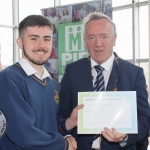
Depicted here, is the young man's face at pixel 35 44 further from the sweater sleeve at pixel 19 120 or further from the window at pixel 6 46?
the window at pixel 6 46

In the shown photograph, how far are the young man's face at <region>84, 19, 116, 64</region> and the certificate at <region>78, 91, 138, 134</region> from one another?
1.44 ft

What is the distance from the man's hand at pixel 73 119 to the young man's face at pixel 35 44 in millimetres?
554

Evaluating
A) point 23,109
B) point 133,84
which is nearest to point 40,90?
point 23,109

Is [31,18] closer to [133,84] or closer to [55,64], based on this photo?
[133,84]

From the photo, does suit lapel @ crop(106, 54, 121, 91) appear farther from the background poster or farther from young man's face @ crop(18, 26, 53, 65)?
the background poster

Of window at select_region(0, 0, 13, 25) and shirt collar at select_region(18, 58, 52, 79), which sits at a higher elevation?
window at select_region(0, 0, 13, 25)

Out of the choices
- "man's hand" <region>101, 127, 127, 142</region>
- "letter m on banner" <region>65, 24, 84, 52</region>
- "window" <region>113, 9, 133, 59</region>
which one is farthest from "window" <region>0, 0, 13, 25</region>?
"man's hand" <region>101, 127, 127, 142</region>

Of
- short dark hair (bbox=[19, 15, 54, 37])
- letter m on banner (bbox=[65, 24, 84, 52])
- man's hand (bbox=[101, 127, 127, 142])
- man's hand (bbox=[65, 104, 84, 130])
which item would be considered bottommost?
man's hand (bbox=[101, 127, 127, 142])

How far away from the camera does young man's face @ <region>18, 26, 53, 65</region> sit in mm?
2607

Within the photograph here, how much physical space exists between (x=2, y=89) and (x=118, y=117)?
1.02 metres

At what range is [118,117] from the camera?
248 centimetres

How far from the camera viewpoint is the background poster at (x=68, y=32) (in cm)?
625

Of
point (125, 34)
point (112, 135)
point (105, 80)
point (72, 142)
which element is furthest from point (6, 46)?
point (112, 135)

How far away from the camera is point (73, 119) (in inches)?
103
